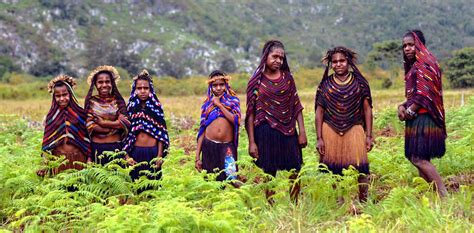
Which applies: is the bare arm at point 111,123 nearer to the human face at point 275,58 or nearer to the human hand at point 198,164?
the human hand at point 198,164

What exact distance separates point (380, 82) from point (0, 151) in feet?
133

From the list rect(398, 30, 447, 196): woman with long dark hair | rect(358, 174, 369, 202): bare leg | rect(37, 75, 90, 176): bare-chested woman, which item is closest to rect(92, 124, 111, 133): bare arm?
rect(37, 75, 90, 176): bare-chested woman

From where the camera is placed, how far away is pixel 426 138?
5371 mm

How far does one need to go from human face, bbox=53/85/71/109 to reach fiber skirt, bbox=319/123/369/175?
285 cm

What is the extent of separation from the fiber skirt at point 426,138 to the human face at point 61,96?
12.2 ft

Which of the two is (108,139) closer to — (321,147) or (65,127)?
(65,127)

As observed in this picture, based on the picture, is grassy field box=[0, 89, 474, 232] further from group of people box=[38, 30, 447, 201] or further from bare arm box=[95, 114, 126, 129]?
bare arm box=[95, 114, 126, 129]

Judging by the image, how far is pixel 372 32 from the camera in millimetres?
113062

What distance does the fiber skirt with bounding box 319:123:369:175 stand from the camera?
548 centimetres

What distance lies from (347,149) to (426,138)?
0.80 m

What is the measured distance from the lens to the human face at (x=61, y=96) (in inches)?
225

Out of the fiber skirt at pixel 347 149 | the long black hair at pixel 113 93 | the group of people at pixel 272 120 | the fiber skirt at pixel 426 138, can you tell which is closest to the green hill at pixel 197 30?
the long black hair at pixel 113 93

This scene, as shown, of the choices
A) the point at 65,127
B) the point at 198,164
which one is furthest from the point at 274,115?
the point at 65,127

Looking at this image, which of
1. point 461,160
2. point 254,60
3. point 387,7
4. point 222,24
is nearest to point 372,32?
point 387,7
